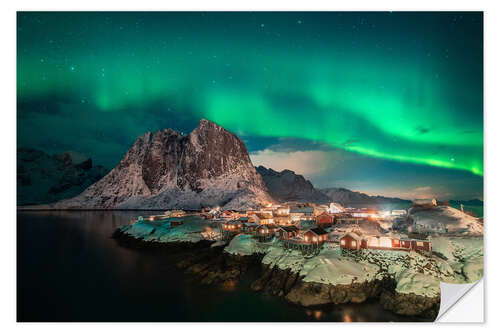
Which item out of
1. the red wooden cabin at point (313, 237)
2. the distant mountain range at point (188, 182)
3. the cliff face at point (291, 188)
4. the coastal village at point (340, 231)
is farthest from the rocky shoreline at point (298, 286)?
the cliff face at point (291, 188)

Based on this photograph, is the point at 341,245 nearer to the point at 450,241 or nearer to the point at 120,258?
the point at 450,241

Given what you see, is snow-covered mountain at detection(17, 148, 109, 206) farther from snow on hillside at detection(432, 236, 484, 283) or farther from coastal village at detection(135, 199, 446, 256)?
snow on hillside at detection(432, 236, 484, 283)

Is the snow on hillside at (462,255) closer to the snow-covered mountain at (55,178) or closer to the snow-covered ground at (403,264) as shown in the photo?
the snow-covered ground at (403,264)

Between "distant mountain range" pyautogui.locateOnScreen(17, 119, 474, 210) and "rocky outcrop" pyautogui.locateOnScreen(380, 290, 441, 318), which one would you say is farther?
"distant mountain range" pyautogui.locateOnScreen(17, 119, 474, 210)

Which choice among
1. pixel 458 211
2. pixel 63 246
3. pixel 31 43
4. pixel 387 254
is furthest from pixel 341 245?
pixel 63 246

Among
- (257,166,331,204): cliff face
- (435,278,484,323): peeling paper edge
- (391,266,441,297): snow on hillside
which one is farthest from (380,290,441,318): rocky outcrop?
(257,166,331,204): cliff face

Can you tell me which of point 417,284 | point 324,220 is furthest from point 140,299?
point 324,220
